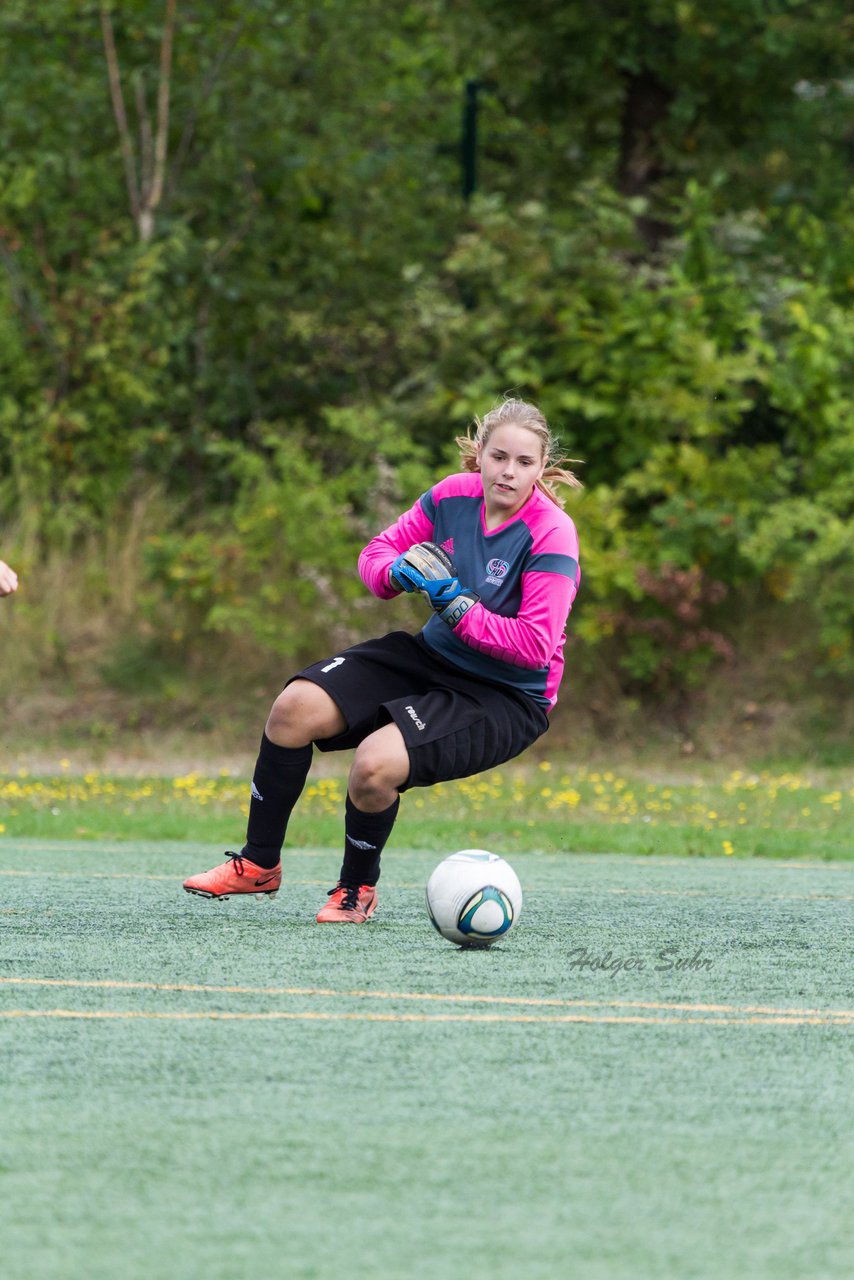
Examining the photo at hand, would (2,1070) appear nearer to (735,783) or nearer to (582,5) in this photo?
(735,783)

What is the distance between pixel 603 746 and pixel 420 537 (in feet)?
26.0

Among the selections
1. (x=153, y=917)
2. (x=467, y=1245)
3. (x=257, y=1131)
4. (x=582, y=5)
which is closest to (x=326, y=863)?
(x=153, y=917)

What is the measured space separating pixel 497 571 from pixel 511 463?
337 mm

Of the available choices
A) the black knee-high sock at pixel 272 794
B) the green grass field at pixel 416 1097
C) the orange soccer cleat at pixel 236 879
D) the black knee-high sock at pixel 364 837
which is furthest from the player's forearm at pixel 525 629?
the orange soccer cleat at pixel 236 879

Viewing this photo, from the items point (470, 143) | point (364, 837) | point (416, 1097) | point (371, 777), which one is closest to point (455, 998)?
point (416, 1097)

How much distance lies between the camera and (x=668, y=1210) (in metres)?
2.86

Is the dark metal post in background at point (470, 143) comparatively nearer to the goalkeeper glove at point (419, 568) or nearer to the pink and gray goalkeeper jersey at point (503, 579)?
the pink and gray goalkeeper jersey at point (503, 579)

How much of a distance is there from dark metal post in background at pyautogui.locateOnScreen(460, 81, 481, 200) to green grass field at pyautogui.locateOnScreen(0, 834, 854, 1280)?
37.4 feet

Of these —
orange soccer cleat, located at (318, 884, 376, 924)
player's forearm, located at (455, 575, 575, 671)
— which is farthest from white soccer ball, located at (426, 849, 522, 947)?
player's forearm, located at (455, 575, 575, 671)

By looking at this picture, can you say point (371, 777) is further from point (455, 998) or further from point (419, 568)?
point (455, 998)

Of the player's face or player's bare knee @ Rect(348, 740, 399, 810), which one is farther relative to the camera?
the player's face

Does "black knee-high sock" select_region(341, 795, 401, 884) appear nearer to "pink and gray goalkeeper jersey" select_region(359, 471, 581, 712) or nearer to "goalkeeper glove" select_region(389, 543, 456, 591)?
"pink and gray goalkeeper jersey" select_region(359, 471, 581, 712)

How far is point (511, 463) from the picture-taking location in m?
5.64

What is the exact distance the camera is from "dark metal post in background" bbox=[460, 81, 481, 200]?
16.4m
